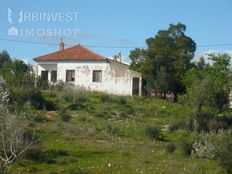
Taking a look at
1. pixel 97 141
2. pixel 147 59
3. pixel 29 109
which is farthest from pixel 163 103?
pixel 97 141

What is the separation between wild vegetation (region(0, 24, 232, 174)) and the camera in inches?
658

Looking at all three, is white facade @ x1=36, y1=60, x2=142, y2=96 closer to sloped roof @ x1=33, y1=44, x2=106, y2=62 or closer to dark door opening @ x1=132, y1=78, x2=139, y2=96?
dark door opening @ x1=132, y1=78, x2=139, y2=96

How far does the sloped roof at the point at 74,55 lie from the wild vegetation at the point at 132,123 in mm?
2843

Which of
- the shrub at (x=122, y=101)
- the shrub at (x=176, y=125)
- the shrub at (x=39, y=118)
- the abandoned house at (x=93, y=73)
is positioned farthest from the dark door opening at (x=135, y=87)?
the shrub at (x=39, y=118)

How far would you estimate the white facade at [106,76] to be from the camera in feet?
150

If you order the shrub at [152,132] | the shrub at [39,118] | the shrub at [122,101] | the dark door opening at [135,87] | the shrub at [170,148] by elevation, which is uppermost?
the dark door opening at [135,87]

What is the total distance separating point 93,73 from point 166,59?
7.26 m

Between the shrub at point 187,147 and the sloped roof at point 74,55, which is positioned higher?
the sloped roof at point 74,55

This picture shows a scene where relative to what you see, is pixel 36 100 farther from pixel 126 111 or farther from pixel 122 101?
pixel 122 101

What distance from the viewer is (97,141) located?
22547mm

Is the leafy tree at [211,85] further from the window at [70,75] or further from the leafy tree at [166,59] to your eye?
the window at [70,75]

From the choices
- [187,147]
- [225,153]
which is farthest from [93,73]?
[225,153]

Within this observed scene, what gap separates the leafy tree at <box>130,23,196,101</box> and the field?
9.27 m

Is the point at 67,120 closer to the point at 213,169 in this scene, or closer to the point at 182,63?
the point at 213,169
